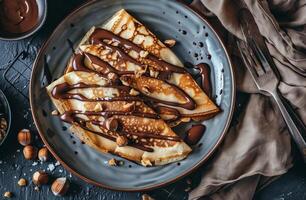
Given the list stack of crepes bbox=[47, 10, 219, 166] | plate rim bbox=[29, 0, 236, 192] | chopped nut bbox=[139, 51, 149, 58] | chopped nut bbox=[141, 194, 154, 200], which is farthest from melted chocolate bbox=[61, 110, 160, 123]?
chopped nut bbox=[141, 194, 154, 200]

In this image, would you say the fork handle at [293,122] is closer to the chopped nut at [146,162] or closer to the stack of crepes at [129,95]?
the stack of crepes at [129,95]

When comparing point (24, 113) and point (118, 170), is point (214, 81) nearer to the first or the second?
point (118, 170)

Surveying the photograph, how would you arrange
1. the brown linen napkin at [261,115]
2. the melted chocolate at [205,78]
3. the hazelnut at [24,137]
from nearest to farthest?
the brown linen napkin at [261,115], the melted chocolate at [205,78], the hazelnut at [24,137]

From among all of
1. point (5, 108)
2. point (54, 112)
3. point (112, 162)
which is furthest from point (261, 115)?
point (5, 108)

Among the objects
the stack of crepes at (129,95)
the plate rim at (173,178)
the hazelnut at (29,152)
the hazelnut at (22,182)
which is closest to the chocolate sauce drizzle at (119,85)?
the stack of crepes at (129,95)

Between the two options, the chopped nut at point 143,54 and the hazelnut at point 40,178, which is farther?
the hazelnut at point 40,178

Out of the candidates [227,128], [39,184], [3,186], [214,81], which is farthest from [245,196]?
[3,186]

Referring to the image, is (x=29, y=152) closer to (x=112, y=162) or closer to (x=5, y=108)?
(x=5, y=108)
